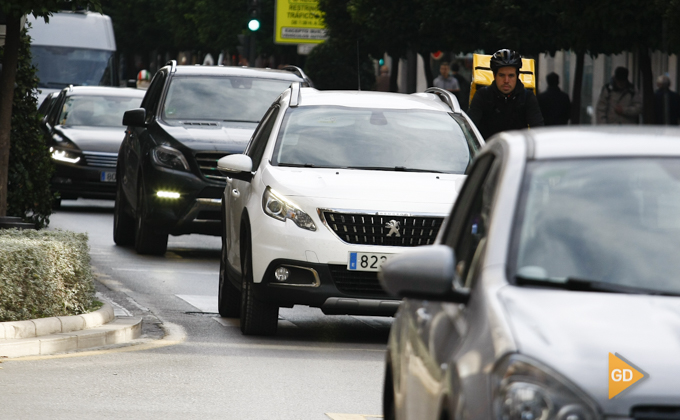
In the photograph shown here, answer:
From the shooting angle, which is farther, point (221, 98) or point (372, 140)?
point (221, 98)

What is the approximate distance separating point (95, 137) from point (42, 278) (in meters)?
12.8

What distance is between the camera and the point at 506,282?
401cm

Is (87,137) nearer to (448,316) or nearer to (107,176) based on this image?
(107,176)

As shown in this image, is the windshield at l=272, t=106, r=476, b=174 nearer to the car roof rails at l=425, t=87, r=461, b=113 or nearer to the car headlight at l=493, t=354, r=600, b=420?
the car roof rails at l=425, t=87, r=461, b=113

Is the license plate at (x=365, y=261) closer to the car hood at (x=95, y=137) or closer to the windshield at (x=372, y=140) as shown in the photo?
the windshield at (x=372, y=140)

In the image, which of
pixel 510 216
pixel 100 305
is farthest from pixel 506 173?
pixel 100 305

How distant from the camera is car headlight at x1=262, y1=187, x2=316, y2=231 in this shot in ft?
32.4

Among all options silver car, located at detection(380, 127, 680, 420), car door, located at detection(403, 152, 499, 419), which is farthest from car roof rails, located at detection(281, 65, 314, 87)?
silver car, located at detection(380, 127, 680, 420)

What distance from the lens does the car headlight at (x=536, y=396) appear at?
3.44 meters

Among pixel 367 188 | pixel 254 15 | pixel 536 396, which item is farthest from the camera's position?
pixel 254 15

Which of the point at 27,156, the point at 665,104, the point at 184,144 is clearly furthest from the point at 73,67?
the point at 27,156

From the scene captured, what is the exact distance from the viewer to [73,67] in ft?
117

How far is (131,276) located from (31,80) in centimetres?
199

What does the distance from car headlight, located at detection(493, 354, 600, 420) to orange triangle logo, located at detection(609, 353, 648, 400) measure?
3.0 inches
